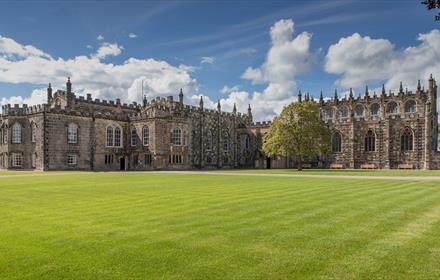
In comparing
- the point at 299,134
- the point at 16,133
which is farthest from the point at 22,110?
the point at 299,134

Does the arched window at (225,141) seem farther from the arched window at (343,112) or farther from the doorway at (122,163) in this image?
the arched window at (343,112)

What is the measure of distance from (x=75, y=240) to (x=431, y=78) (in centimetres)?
6493

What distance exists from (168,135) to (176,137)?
177 centimetres

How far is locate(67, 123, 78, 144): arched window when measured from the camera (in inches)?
1901

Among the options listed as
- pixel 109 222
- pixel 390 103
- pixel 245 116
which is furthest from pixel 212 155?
pixel 109 222

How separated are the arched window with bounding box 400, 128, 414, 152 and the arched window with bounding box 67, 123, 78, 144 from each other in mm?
46071

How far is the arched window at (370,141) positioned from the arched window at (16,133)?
49.9m

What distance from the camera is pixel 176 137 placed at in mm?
54500

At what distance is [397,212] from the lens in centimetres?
1070

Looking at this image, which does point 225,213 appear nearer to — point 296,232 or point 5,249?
point 296,232

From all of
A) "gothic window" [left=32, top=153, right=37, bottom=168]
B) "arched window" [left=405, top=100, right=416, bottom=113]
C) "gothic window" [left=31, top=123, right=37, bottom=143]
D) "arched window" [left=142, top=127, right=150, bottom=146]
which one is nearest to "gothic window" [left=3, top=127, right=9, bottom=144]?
"gothic window" [left=31, top=123, right=37, bottom=143]

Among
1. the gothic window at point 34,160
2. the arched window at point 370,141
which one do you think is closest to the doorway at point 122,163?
the gothic window at point 34,160

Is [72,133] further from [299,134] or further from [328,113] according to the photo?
[328,113]

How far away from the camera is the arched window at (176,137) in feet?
177
